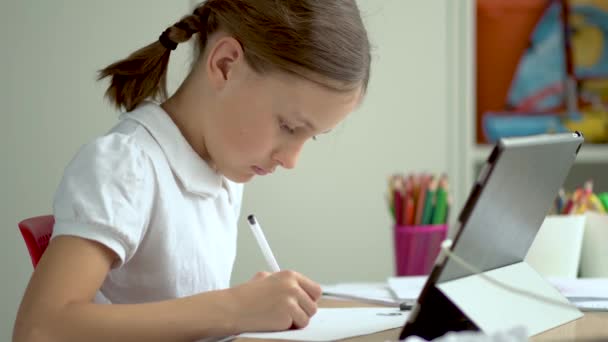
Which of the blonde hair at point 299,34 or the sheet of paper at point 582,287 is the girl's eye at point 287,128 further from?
the sheet of paper at point 582,287

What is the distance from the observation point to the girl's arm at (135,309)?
2.60 feet

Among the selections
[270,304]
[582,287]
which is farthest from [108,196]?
[582,287]

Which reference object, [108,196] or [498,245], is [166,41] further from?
[498,245]

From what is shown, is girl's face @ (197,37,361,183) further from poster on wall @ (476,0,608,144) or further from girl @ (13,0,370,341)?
poster on wall @ (476,0,608,144)

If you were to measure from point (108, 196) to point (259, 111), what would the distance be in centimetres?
21

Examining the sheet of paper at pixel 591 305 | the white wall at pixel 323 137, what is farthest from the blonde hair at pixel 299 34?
the white wall at pixel 323 137

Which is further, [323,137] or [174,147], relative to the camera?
[323,137]

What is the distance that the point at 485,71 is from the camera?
7.03 ft

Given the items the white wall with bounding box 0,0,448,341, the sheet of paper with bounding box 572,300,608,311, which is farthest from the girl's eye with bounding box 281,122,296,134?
the white wall with bounding box 0,0,448,341

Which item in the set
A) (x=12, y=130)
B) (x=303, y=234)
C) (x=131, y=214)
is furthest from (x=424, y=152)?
(x=131, y=214)

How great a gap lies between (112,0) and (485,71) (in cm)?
89

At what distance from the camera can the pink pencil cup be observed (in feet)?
4.97

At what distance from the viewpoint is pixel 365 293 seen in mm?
1170

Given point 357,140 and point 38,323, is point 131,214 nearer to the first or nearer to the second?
point 38,323
